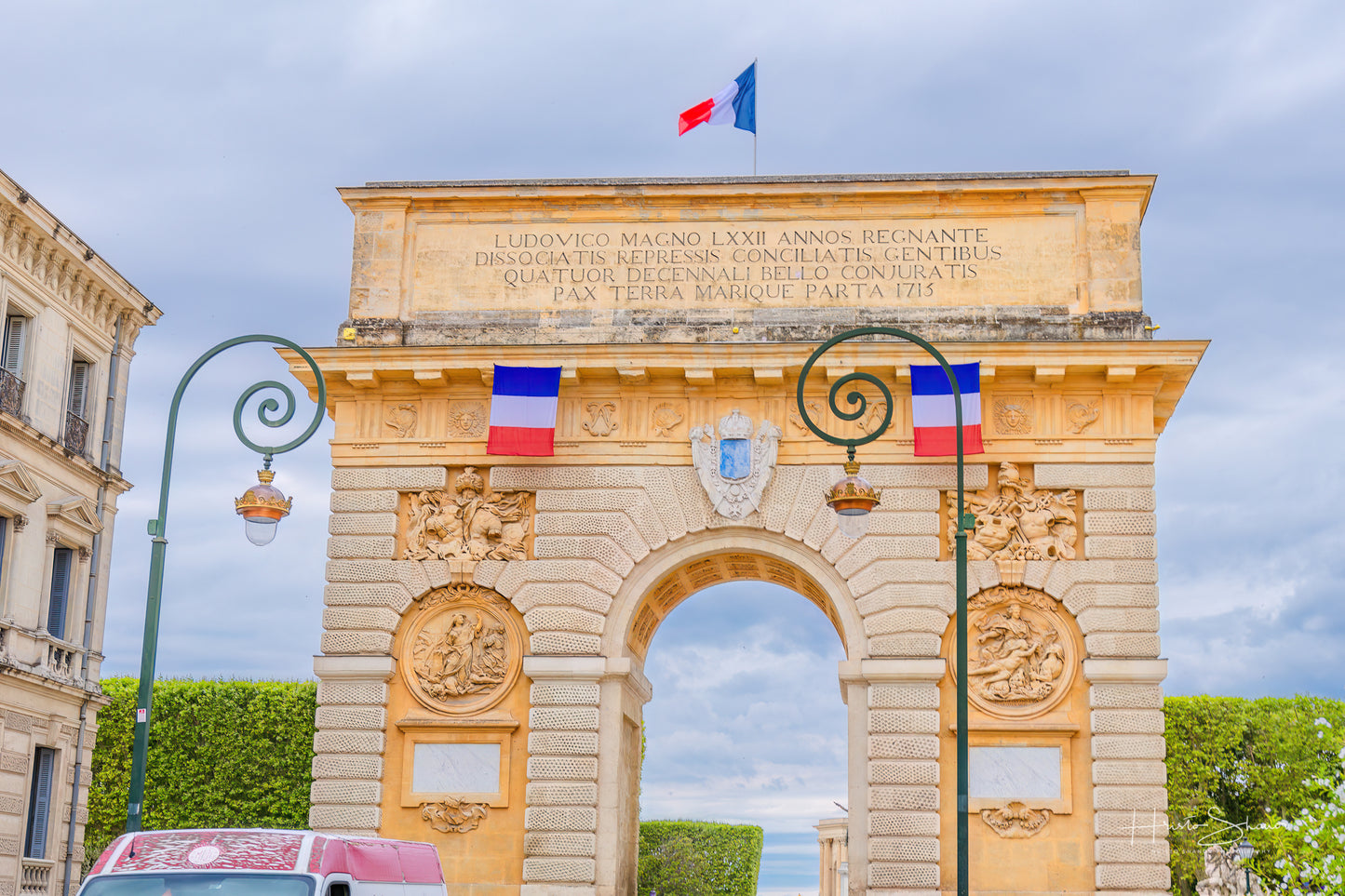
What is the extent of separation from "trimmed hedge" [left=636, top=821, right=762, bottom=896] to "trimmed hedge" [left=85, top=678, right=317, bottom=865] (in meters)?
13.3

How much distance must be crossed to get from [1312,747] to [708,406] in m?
19.1

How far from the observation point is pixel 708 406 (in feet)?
83.6

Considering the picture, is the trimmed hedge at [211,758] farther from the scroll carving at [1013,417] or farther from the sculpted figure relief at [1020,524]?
the scroll carving at [1013,417]

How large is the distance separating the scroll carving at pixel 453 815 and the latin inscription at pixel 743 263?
27.0ft

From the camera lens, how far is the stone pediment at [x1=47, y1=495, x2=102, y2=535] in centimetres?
3117

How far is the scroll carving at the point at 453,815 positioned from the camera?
24.4 metres

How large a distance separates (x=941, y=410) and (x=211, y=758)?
2251cm

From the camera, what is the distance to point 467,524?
25.5 meters

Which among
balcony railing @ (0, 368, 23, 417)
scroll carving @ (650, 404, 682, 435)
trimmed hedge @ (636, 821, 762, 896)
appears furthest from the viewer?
trimmed hedge @ (636, 821, 762, 896)

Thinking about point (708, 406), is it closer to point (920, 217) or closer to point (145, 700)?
point (920, 217)

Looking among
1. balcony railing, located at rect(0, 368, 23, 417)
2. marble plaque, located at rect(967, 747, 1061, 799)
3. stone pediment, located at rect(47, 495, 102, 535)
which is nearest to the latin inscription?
marble plaque, located at rect(967, 747, 1061, 799)

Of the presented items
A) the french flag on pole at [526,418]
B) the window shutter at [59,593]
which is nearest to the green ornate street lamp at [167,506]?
the french flag on pole at [526,418]

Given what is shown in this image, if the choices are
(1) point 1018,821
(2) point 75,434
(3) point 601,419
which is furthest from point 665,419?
(2) point 75,434

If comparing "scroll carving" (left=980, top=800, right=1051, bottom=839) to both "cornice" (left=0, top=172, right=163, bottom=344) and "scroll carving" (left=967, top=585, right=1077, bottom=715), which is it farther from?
"cornice" (left=0, top=172, right=163, bottom=344)
